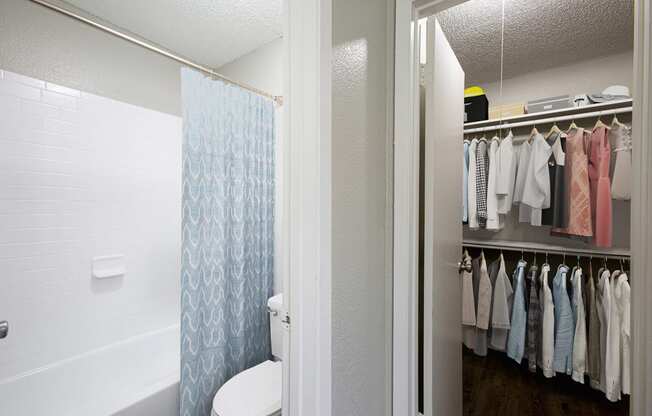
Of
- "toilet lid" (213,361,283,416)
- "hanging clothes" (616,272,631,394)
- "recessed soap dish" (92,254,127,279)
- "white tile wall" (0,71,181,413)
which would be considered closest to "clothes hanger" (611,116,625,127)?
"hanging clothes" (616,272,631,394)

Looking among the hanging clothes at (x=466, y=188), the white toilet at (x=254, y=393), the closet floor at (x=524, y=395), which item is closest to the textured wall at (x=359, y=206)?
the white toilet at (x=254, y=393)

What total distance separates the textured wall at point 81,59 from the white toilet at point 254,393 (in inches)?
67.9

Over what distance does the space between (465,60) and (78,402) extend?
11.6 ft

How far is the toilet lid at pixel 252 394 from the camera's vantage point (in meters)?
1.25

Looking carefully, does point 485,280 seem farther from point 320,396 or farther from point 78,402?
point 78,402

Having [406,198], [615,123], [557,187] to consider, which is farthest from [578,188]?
[406,198]

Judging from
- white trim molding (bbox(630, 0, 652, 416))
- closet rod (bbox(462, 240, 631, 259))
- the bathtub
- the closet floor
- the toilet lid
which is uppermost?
white trim molding (bbox(630, 0, 652, 416))

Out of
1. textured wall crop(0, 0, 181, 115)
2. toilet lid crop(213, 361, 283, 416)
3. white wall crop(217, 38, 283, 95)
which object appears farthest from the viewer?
white wall crop(217, 38, 283, 95)

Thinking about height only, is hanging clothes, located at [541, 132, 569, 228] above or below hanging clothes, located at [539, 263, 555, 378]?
above

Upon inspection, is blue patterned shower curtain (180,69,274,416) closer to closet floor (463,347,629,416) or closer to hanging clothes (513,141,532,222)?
closet floor (463,347,629,416)

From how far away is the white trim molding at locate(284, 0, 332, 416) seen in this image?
0.72m

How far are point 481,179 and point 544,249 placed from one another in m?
0.70

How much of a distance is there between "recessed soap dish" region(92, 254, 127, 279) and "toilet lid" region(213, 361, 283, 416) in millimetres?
1099

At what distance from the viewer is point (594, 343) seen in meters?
1.82
